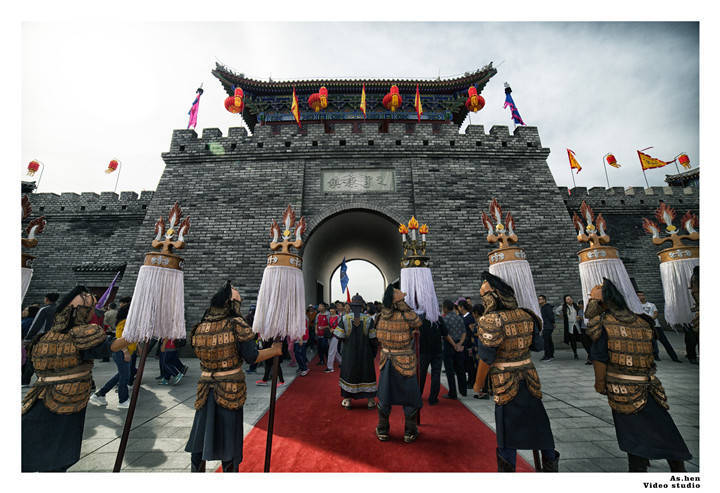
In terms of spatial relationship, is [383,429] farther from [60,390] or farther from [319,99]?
[319,99]

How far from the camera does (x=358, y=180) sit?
9.91 m

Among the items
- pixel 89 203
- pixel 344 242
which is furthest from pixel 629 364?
pixel 89 203

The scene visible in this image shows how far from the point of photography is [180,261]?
10.4 feet

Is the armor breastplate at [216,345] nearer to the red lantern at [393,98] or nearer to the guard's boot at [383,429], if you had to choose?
the guard's boot at [383,429]

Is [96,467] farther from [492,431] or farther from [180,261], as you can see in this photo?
[492,431]

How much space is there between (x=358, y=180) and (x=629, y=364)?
8.61 m

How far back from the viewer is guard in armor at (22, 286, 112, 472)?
2.16 metres

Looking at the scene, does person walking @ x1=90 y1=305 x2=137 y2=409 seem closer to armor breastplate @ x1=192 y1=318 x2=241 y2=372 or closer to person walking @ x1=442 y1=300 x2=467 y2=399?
armor breastplate @ x1=192 y1=318 x2=241 y2=372

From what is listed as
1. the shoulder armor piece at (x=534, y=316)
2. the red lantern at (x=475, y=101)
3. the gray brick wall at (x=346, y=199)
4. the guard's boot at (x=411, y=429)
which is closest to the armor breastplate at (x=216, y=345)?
the guard's boot at (x=411, y=429)

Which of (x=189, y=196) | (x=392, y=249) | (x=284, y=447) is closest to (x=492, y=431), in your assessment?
(x=284, y=447)

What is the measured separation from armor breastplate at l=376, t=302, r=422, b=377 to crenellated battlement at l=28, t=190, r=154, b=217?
1307 centimetres

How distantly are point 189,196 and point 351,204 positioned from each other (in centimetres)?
558
